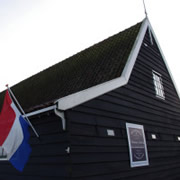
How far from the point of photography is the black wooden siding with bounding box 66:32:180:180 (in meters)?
4.44

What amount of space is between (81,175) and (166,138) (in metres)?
4.98

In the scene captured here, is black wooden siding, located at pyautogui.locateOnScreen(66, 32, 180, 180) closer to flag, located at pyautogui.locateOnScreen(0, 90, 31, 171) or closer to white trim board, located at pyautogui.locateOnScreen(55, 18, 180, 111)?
white trim board, located at pyautogui.locateOnScreen(55, 18, 180, 111)

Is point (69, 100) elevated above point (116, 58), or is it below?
below

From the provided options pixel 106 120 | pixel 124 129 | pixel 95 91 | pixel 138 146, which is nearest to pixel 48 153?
pixel 106 120

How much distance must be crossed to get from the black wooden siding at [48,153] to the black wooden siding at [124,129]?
27cm

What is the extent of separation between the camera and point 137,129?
6324mm

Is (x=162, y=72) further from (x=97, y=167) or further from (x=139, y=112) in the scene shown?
(x=97, y=167)

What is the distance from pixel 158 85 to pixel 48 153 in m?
5.91

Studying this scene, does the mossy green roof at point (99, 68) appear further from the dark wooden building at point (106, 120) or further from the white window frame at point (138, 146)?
the white window frame at point (138, 146)

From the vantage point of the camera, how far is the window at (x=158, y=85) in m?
8.35

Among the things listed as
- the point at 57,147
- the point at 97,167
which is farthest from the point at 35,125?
the point at 97,167

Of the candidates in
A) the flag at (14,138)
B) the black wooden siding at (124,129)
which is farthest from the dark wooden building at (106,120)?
the flag at (14,138)

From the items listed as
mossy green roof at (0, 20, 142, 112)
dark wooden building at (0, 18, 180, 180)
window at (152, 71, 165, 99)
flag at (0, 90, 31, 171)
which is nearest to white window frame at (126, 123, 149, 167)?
dark wooden building at (0, 18, 180, 180)

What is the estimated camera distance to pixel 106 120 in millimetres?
5285
